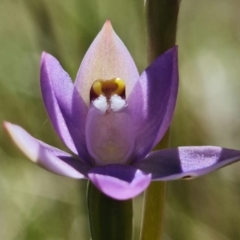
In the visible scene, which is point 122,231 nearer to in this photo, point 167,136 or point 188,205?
point 167,136

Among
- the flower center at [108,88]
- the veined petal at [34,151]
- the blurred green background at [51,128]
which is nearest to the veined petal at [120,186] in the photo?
the veined petal at [34,151]

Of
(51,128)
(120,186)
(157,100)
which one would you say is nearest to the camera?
(120,186)

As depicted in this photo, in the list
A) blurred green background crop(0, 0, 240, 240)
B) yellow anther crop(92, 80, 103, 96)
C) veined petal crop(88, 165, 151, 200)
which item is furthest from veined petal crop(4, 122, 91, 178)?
blurred green background crop(0, 0, 240, 240)

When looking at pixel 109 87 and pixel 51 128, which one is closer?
pixel 109 87

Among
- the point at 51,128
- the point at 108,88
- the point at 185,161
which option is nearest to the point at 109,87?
the point at 108,88

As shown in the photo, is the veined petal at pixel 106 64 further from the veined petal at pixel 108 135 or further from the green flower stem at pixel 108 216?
the green flower stem at pixel 108 216

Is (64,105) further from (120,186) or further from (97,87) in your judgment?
(120,186)

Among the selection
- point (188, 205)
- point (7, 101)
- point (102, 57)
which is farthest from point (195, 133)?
point (102, 57)
